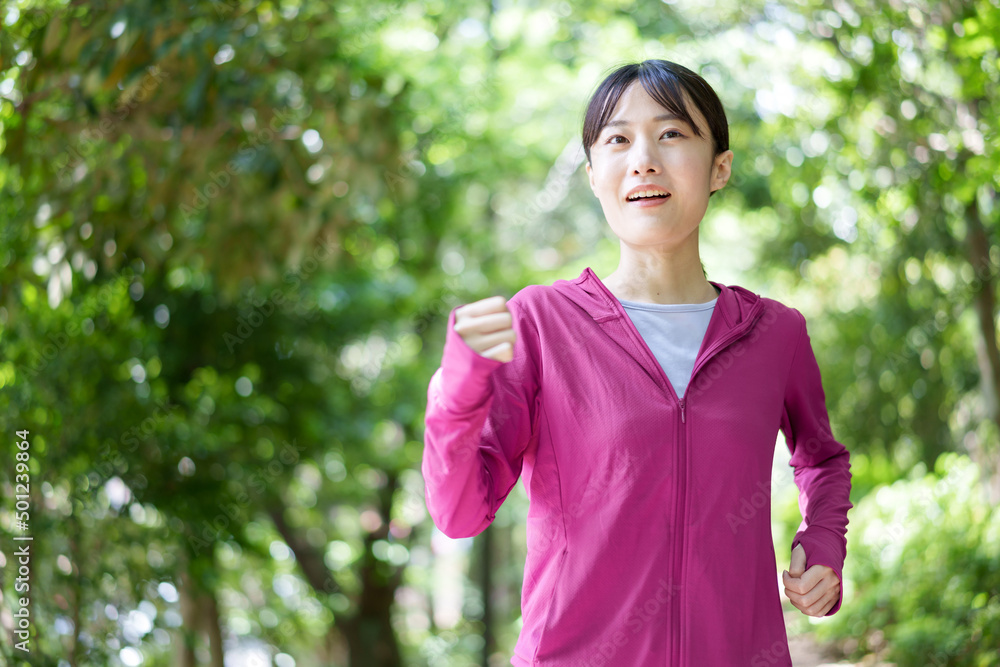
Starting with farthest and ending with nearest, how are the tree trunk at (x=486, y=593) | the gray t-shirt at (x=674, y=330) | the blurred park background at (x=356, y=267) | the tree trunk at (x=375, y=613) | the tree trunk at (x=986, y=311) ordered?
the tree trunk at (x=486, y=593), the tree trunk at (x=375, y=613), the tree trunk at (x=986, y=311), the blurred park background at (x=356, y=267), the gray t-shirt at (x=674, y=330)

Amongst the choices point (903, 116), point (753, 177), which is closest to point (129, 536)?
point (903, 116)

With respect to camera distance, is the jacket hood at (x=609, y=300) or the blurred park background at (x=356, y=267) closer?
the jacket hood at (x=609, y=300)

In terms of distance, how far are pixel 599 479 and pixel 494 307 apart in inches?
13.6

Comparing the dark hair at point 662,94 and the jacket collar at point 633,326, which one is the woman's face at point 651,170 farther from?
the jacket collar at point 633,326

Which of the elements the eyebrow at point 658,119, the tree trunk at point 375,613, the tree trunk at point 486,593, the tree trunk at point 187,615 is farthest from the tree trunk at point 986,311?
the tree trunk at point 486,593

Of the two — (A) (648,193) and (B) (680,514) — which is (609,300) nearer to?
(A) (648,193)

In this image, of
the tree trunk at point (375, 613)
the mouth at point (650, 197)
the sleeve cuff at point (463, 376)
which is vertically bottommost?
the tree trunk at point (375, 613)

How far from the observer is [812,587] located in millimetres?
1351

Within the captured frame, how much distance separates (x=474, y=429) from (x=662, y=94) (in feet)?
2.20

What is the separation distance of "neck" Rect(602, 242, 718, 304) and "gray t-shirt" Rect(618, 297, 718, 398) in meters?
0.02

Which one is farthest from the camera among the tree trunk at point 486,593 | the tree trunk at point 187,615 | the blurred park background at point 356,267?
the tree trunk at point 486,593

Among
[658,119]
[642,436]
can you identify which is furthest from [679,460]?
[658,119]

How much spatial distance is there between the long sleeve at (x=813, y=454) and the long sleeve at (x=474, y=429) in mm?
509

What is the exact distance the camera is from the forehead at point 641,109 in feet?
4.59
